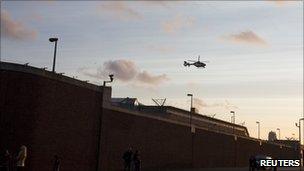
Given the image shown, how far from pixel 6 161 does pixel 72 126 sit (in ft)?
21.2

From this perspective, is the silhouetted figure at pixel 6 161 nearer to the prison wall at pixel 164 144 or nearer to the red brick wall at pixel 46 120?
the red brick wall at pixel 46 120

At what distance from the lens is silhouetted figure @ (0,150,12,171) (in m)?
29.9

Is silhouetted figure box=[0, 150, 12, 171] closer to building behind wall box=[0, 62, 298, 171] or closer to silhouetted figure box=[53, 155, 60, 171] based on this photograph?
building behind wall box=[0, 62, 298, 171]

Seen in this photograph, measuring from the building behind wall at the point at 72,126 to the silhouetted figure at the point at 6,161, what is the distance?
1.80 ft

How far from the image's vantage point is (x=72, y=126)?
35750 mm

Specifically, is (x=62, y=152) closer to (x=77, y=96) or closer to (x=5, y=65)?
(x=77, y=96)

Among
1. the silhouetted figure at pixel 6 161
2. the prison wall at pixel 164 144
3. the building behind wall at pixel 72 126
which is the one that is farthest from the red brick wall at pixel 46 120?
the prison wall at pixel 164 144

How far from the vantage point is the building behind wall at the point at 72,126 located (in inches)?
1241

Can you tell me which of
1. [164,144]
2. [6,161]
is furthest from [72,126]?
[164,144]

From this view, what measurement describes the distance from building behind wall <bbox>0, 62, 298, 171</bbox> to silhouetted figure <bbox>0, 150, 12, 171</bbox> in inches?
21.6

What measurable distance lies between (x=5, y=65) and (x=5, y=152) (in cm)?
505

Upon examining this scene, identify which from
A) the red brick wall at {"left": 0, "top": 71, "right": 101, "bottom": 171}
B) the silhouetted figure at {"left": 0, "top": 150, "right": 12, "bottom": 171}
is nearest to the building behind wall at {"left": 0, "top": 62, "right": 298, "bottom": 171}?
the red brick wall at {"left": 0, "top": 71, "right": 101, "bottom": 171}

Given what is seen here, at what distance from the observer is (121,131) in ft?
138

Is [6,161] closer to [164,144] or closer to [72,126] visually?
[72,126]
